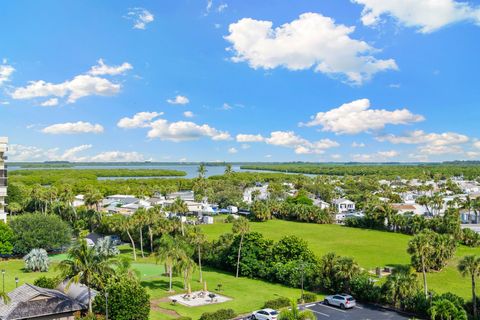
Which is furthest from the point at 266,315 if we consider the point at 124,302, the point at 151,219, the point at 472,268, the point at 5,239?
the point at 5,239

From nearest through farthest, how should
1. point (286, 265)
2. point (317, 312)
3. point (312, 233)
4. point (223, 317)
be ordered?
1. point (223, 317)
2. point (317, 312)
3. point (286, 265)
4. point (312, 233)

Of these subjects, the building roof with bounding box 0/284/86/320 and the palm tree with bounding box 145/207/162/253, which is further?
the palm tree with bounding box 145/207/162/253

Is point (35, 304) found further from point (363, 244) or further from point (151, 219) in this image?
point (363, 244)

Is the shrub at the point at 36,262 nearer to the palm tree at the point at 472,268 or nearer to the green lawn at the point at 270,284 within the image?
the green lawn at the point at 270,284

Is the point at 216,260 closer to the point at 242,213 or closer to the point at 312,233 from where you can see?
the point at 312,233

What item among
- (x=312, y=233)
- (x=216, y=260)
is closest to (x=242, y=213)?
(x=312, y=233)

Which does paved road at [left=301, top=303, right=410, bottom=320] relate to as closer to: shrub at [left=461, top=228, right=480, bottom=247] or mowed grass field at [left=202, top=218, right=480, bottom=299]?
mowed grass field at [left=202, top=218, right=480, bottom=299]

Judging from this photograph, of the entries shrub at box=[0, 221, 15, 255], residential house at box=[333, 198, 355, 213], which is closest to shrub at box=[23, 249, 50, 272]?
shrub at box=[0, 221, 15, 255]
